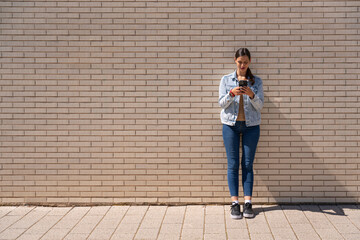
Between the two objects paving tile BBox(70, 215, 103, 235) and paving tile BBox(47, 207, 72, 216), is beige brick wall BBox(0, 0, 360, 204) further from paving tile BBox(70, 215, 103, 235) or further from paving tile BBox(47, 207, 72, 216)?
paving tile BBox(70, 215, 103, 235)

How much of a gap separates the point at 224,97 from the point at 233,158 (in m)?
0.75

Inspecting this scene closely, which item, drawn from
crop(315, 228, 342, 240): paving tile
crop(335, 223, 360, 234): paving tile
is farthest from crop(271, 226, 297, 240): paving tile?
crop(335, 223, 360, 234): paving tile

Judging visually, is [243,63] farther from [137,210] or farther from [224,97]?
[137,210]

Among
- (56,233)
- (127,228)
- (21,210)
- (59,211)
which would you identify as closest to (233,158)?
(127,228)

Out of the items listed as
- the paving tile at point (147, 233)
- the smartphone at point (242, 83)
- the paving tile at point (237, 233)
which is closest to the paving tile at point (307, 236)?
the paving tile at point (237, 233)

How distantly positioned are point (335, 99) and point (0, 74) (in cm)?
437

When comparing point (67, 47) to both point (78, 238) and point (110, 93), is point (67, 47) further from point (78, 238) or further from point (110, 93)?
point (78, 238)

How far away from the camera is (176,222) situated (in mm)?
4160

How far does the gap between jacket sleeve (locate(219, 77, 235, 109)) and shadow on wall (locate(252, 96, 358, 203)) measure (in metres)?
0.67

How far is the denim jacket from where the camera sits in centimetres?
432

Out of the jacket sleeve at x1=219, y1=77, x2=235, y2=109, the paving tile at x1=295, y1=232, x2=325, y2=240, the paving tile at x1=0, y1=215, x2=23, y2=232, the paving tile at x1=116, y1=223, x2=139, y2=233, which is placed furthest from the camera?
the jacket sleeve at x1=219, y1=77, x2=235, y2=109

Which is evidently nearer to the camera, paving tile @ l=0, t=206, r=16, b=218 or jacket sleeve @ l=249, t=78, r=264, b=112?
jacket sleeve @ l=249, t=78, r=264, b=112

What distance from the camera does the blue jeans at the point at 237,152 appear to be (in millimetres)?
4383

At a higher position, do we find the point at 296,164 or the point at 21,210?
the point at 296,164
